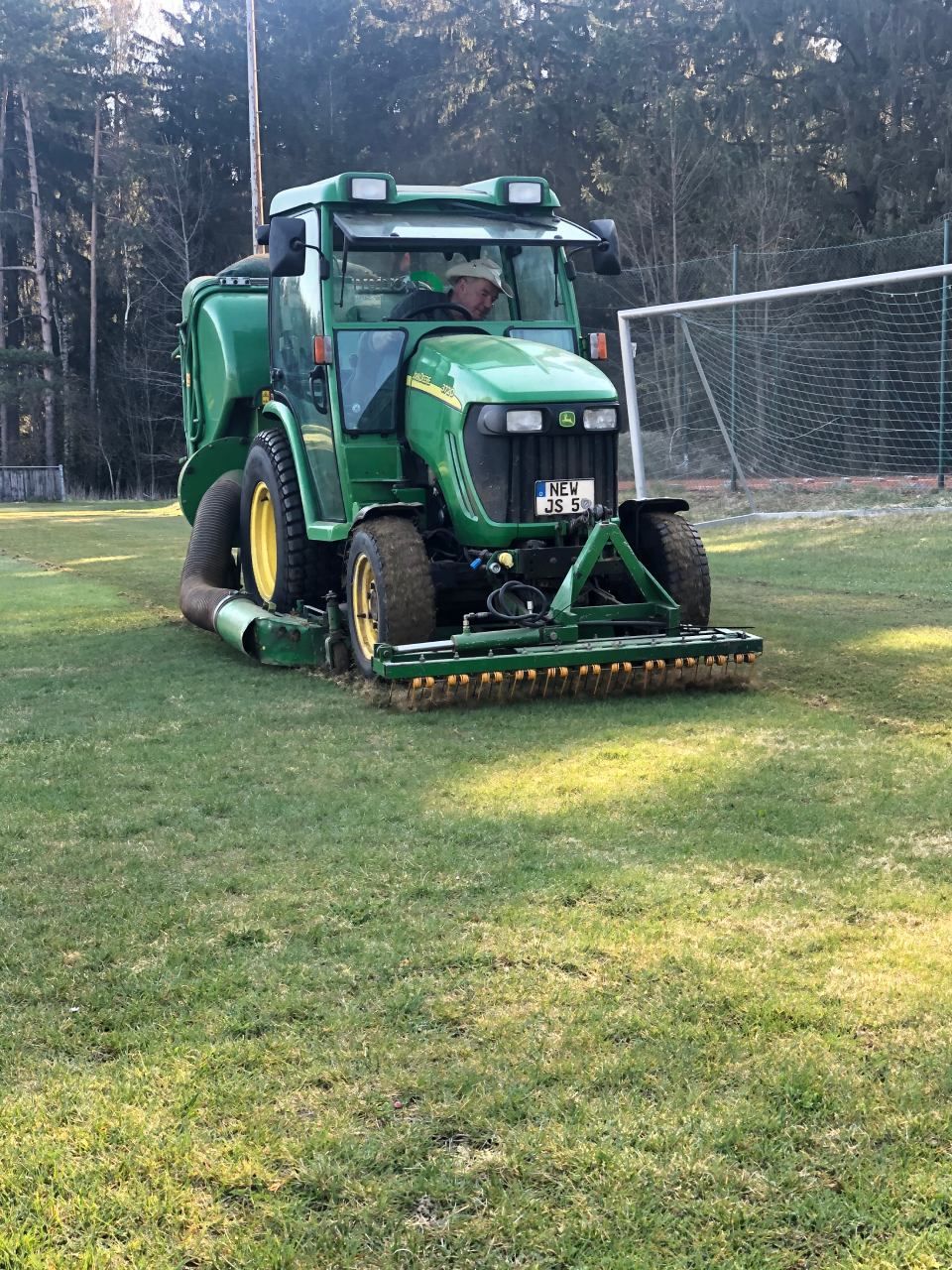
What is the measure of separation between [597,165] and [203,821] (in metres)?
31.0

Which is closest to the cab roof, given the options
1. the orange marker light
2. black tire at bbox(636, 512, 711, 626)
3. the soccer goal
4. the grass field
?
the orange marker light

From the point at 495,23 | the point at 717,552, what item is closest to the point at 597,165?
the point at 495,23

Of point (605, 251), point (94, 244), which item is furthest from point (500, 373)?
point (94, 244)

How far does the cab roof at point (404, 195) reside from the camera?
7266mm

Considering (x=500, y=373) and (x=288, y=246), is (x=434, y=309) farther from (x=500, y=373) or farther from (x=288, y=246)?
(x=500, y=373)

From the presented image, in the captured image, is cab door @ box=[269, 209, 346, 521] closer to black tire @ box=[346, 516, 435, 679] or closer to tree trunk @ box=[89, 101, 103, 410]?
black tire @ box=[346, 516, 435, 679]

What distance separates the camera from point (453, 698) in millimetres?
6348

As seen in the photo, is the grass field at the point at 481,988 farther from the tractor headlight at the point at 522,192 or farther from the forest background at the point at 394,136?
the forest background at the point at 394,136

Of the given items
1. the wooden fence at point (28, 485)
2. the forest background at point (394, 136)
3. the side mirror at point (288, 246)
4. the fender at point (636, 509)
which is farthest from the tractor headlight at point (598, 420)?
the wooden fence at point (28, 485)

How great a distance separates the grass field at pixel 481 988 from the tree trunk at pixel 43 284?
35388mm

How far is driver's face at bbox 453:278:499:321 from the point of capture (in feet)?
24.8

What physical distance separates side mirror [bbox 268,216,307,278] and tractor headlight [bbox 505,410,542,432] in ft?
5.61

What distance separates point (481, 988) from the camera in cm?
321

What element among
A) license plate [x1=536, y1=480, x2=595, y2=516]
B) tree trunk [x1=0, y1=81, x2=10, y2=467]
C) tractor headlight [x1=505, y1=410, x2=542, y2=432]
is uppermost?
tree trunk [x1=0, y1=81, x2=10, y2=467]
